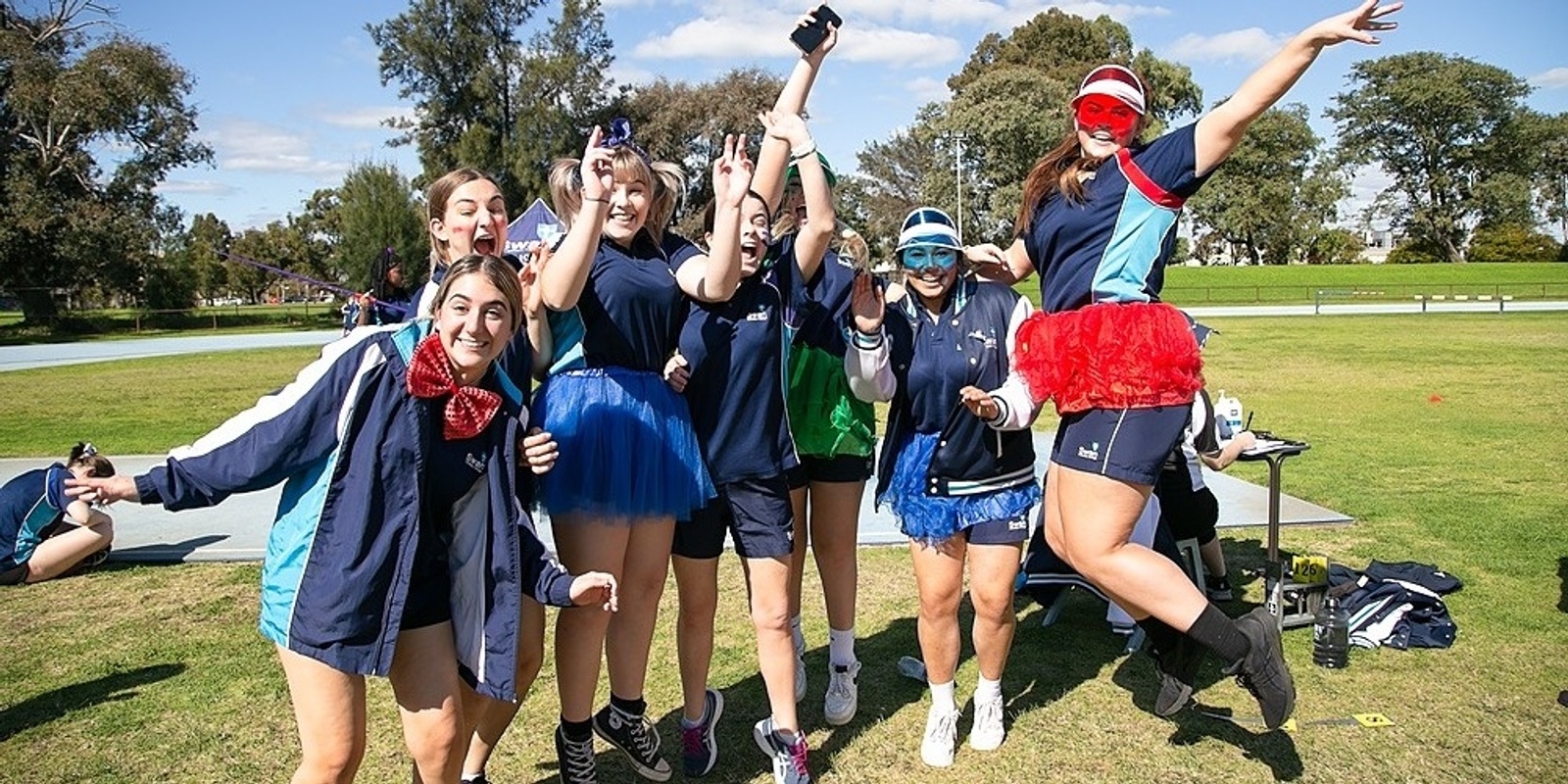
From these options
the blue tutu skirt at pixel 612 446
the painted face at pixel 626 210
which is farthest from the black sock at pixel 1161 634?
the painted face at pixel 626 210

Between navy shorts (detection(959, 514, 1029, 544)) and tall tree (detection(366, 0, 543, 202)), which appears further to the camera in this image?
tall tree (detection(366, 0, 543, 202))

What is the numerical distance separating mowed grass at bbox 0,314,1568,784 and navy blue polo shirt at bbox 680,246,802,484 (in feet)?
3.64

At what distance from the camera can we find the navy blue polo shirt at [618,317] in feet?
10.5

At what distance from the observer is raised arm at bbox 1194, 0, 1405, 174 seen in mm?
2914

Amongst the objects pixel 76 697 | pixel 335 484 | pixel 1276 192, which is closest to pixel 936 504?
pixel 335 484

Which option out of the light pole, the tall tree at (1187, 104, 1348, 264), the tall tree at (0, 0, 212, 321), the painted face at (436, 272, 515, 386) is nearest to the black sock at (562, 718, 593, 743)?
the painted face at (436, 272, 515, 386)

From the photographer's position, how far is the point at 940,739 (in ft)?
12.3

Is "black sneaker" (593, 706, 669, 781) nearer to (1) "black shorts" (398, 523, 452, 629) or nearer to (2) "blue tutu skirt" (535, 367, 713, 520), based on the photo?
(2) "blue tutu skirt" (535, 367, 713, 520)

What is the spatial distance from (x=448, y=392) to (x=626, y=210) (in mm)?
889

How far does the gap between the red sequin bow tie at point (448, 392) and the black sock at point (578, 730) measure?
1.16 m

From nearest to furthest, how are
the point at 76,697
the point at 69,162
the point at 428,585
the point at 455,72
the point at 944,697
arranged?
→ the point at 428,585 < the point at 944,697 < the point at 76,697 < the point at 69,162 < the point at 455,72

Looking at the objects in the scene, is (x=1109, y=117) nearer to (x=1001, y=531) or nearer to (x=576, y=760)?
(x=1001, y=531)

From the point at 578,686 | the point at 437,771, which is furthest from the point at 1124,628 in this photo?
the point at 437,771

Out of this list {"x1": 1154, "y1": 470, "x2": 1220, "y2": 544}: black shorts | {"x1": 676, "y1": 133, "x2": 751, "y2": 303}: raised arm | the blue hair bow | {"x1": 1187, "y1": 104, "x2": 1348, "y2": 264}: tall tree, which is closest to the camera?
{"x1": 676, "y1": 133, "x2": 751, "y2": 303}: raised arm
